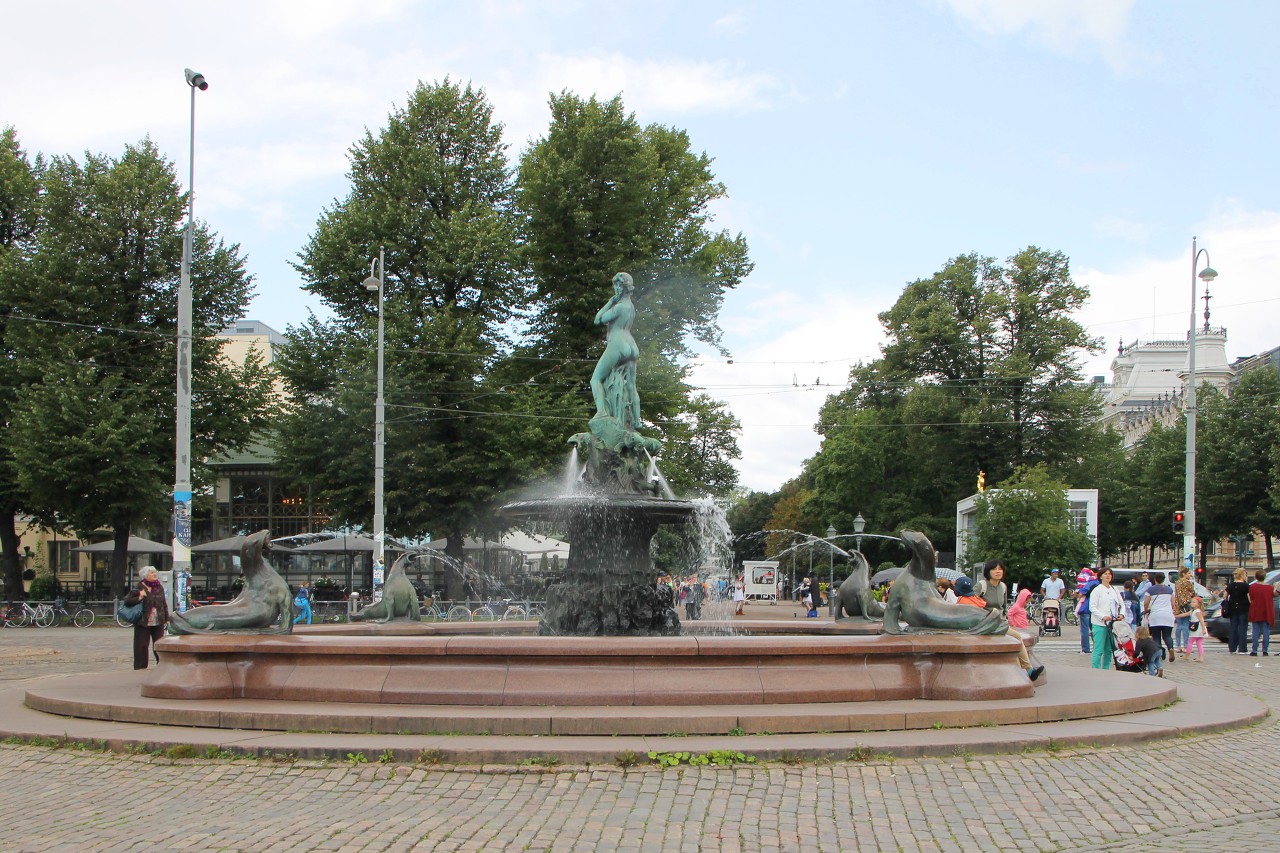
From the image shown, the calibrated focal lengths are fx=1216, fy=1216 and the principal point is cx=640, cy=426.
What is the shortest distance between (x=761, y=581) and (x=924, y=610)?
5981cm

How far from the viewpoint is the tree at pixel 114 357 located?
34.1m

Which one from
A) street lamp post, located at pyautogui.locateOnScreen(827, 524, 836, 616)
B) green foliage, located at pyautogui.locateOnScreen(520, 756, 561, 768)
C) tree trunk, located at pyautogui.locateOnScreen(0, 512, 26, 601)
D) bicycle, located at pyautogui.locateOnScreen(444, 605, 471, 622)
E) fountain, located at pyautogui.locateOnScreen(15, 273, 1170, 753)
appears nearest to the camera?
green foliage, located at pyautogui.locateOnScreen(520, 756, 561, 768)

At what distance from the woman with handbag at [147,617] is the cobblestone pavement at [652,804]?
7339 millimetres

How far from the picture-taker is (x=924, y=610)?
37.5 ft

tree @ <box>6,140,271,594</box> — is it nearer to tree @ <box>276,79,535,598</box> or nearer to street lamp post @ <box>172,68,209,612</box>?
tree @ <box>276,79,535,598</box>

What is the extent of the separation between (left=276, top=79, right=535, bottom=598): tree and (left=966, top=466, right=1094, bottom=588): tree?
681 inches

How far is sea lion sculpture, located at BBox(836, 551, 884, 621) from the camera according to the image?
634 inches

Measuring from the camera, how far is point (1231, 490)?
50.8 metres

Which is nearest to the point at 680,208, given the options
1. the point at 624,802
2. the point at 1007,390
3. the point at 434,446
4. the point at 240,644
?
the point at 434,446

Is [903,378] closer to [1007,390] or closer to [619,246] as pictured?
[1007,390]

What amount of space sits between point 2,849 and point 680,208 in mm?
34728

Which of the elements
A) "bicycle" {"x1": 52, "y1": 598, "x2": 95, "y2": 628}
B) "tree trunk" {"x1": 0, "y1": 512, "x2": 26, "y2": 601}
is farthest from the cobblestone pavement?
"tree trunk" {"x1": 0, "y1": 512, "x2": 26, "y2": 601}

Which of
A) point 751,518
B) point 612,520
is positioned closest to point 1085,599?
point 612,520

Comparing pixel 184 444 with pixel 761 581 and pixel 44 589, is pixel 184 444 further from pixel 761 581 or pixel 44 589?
pixel 761 581
